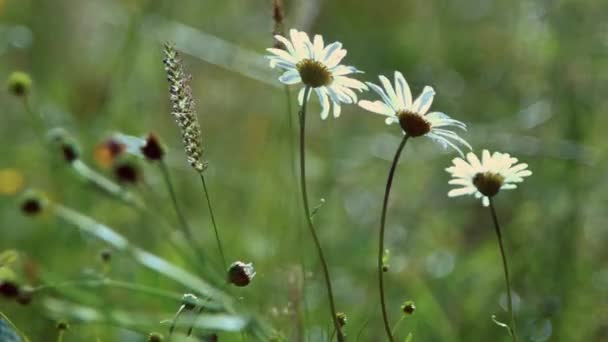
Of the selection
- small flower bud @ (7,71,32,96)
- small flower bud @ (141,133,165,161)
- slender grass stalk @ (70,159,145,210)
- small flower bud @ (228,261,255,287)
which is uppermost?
small flower bud @ (7,71,32,96)

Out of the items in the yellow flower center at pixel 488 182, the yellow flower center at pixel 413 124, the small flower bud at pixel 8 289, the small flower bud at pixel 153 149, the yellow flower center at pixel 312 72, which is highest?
the small flower bud at pixel 153 149

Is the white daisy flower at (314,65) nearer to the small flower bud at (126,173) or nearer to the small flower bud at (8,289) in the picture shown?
the small flower bud at (8,289)

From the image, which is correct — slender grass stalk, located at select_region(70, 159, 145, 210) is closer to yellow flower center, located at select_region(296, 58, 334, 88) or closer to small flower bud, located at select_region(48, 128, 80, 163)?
small flower bud, located at select_region(48, 128, 80, 163)

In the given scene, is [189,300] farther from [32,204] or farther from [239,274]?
[32,204]

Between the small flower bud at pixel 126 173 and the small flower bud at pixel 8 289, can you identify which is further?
Result: the small flower bud at pixel 126 173

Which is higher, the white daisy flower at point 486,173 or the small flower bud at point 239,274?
the white daisy flower at point 486,173

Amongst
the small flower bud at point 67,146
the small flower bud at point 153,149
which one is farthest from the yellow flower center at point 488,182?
the small flower bud at point 67,146

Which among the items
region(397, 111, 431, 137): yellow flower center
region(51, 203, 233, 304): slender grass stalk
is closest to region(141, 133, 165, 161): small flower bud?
region(51, 203, 233, 304): slender grass stalk
